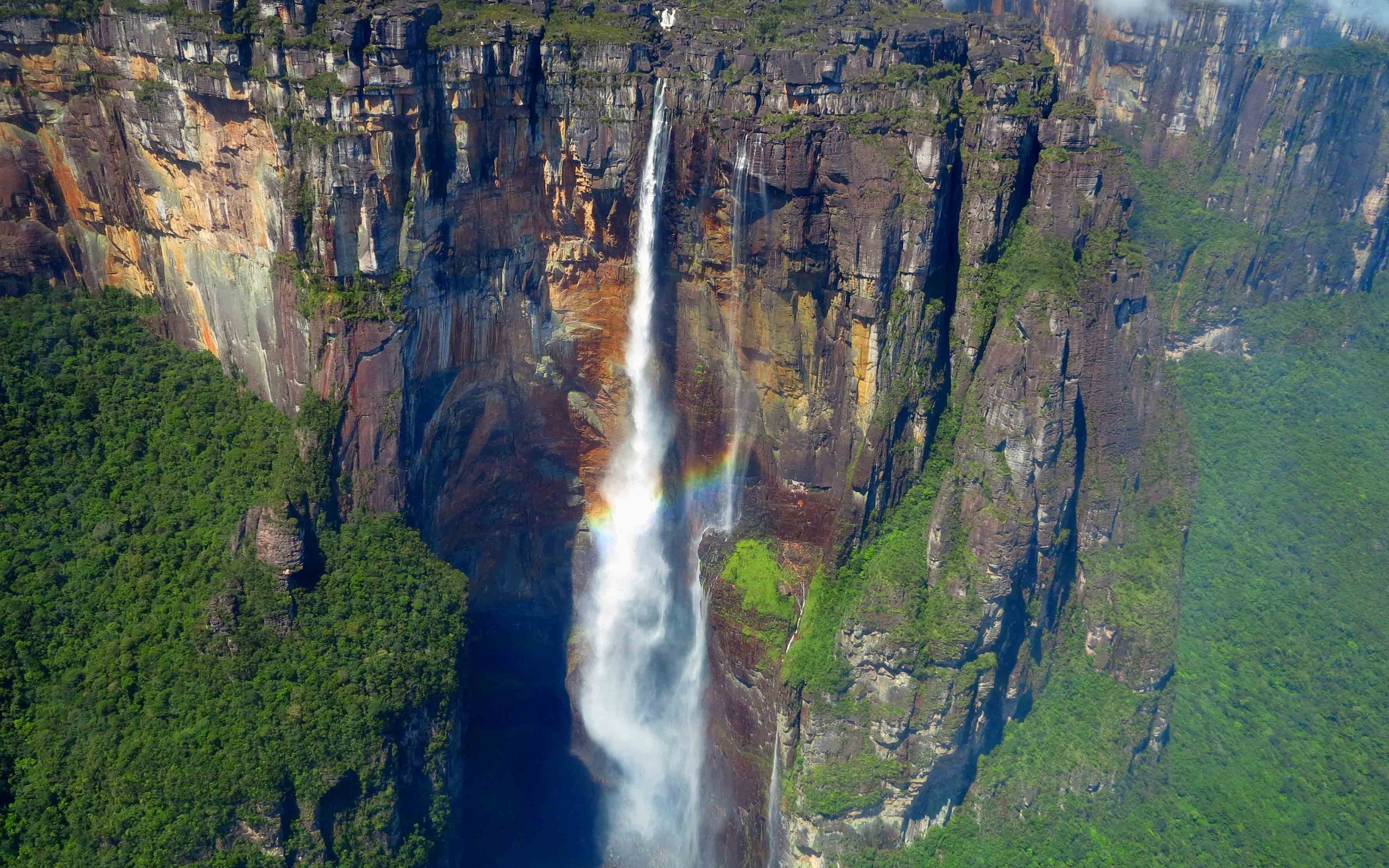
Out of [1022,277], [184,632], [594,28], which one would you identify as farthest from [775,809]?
[594,28]

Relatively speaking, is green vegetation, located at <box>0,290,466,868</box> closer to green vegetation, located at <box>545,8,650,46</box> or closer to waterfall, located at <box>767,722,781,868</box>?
waterfall, located at <box>767,722,781,868</box>

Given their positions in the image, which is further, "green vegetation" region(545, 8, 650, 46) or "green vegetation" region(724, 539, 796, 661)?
"green vegetation" region(724, 539, 796, 661)

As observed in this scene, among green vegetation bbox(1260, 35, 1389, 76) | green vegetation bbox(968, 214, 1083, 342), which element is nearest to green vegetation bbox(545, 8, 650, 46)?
green vegetation bbox(968, 214, 1083, 342)

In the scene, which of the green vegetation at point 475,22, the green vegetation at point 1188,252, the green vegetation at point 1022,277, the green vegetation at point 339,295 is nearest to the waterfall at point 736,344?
the green vegetation at point 1022,277

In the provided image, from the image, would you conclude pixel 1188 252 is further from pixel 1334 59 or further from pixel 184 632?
pixel 184 632

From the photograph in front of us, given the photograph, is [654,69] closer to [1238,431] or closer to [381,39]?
[381,39]

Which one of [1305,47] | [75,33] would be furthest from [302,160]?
[1305,47]
